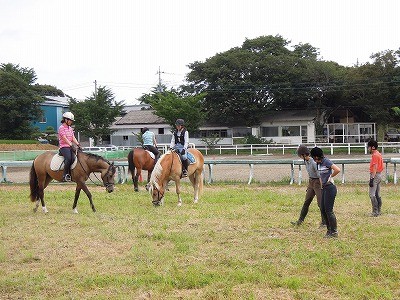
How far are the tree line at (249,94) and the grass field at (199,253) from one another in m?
34.9

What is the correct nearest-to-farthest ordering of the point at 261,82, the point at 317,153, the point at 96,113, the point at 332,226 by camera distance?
1. the point at 332,226
2. the point at 317,153
3. the point at 96,113
4. the point at 261,82

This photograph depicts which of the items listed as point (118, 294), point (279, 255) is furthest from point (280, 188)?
point (118, 294)

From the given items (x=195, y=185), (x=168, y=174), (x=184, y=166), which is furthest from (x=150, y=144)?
(x=168, y=174)

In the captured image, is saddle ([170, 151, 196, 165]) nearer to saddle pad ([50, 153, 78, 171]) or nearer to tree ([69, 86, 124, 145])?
saddle pad ([50, 153, 78, 171])

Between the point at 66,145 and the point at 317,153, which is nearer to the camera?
the point at 317,153

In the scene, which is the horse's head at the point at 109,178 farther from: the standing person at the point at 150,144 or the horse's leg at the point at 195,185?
the standing person at the point at 150,144

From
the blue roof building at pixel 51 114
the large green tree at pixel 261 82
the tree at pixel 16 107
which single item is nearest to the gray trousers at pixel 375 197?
the large green tree at pixel 261 82

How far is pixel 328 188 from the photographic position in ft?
24.8

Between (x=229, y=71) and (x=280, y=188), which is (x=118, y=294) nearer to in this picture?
(x=280, y=188)

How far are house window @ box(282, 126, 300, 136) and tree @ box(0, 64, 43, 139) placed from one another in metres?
26.6

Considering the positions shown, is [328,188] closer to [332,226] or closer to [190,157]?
[332,226]

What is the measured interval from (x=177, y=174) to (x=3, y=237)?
4469 millimetres

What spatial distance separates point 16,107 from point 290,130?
95.2 feet

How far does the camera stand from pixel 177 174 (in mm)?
11297
